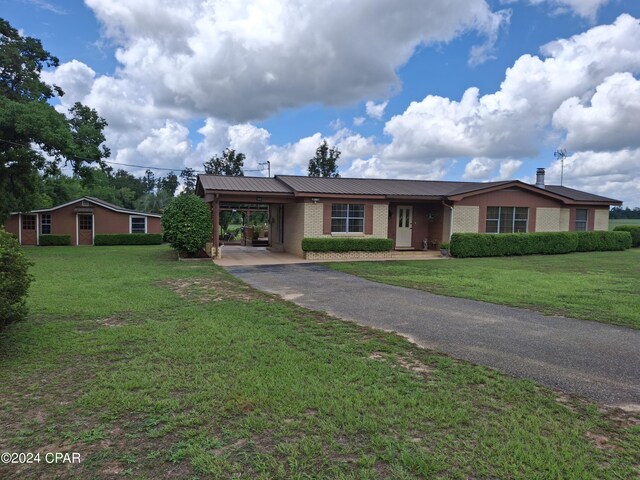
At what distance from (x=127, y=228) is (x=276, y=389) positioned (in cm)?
2732

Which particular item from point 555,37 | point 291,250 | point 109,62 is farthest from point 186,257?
point 555,37

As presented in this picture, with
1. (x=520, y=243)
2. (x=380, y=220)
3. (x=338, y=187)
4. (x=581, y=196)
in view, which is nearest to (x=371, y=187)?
(x=338, y=187)

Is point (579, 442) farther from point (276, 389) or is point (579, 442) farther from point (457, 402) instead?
point (276, 389)

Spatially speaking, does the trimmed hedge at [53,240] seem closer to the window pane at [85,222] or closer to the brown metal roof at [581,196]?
the window pane at [85,222]

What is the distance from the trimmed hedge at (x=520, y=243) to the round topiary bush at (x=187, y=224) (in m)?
10.2

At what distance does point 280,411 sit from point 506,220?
19.0 meters

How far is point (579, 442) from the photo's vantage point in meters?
2.91

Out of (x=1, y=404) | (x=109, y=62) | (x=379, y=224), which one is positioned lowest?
(x=1, y=404)

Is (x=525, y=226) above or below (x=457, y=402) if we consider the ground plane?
above

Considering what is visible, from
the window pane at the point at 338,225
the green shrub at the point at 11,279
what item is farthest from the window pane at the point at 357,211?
the green shrub at the point at 11,279

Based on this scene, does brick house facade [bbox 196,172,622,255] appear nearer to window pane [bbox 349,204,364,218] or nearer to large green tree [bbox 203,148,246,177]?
window pane [bbox 349,204,364,218]

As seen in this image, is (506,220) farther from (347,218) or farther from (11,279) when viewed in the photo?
(11,279)

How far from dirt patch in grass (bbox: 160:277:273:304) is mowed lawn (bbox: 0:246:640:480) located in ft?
8.09

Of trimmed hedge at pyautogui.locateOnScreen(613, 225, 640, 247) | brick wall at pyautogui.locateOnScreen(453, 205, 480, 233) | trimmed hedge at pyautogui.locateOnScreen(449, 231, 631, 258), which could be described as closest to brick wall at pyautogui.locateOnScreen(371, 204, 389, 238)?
trimmed hedge at pyautogui.locateOnScreen(449, 231, 631, 258)
